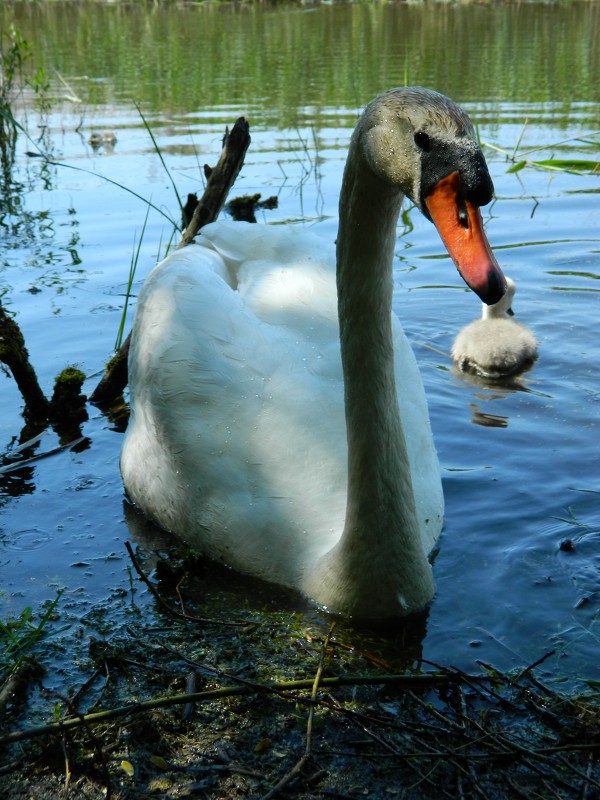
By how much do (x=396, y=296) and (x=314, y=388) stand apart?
3938 mm

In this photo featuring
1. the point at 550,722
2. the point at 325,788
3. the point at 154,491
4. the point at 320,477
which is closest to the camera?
the point at 325,788

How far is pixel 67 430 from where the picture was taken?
6262mm

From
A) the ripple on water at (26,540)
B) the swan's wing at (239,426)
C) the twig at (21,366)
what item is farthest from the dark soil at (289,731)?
the twig at (21,366)

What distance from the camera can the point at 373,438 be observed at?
3.82 meters

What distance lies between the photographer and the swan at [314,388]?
304 cm

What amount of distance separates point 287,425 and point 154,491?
884mm

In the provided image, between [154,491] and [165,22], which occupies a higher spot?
[165,22]

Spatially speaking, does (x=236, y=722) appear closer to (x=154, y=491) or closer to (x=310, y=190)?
(x=154, y=491)

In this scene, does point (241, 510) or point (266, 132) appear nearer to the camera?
point (241, 510)

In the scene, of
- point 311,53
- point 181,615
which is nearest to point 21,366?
point 181,615

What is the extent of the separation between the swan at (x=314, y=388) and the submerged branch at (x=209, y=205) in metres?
0.87

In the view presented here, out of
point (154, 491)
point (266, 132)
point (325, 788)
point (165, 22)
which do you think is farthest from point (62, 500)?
point (165, 22)

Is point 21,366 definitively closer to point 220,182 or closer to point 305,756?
point 220,182

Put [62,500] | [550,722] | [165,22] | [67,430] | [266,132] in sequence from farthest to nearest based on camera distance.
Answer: [165,22], [266,132], [67,430], [62,500], [550,722]
